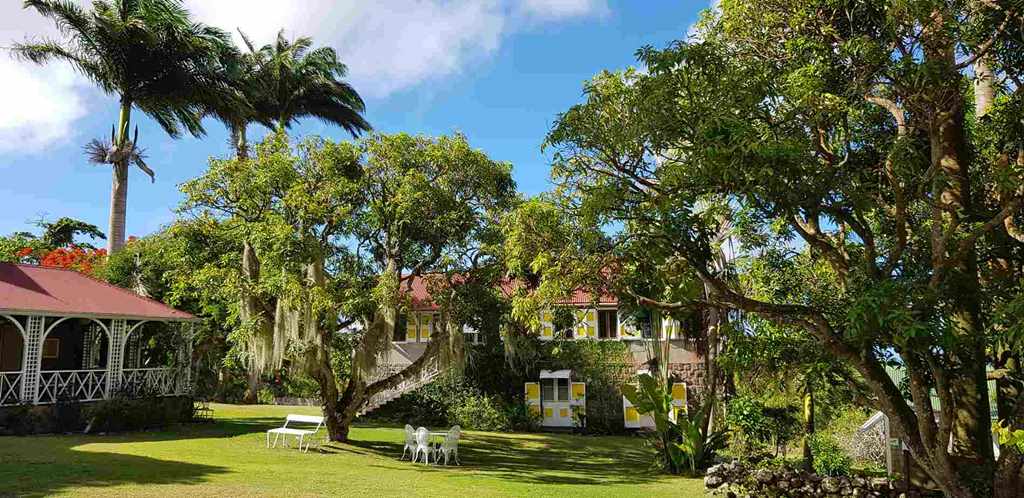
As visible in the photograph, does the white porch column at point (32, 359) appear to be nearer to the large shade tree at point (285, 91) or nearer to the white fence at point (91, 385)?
the white fence at point (91, 385)

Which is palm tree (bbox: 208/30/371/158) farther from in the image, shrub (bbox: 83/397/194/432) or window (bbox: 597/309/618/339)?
window (bbox: 597/309/618/339)

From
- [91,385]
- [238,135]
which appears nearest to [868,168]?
[91,385]

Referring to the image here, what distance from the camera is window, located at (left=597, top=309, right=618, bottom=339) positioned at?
2650cm

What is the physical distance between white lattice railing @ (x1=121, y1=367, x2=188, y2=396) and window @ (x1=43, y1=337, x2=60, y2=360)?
2572 mm

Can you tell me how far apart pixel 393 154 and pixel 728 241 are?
23.9ft

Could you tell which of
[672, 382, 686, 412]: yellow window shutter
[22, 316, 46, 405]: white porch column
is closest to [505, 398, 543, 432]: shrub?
[672, 382, 686, 412]: yellow window shutter

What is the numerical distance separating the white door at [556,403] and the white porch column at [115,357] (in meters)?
13.4

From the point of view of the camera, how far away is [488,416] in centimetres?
2552

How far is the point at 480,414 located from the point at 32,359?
44.0ft

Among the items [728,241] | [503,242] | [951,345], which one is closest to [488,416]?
[503,242]

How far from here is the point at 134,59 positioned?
86.4 feet

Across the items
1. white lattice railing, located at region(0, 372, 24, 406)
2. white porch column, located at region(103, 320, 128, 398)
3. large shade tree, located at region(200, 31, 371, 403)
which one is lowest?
white lattice railing, located at region(0, 372, 24, 406)

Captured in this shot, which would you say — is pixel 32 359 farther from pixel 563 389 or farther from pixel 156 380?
pixel 563 389

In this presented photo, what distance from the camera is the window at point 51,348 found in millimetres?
20850
